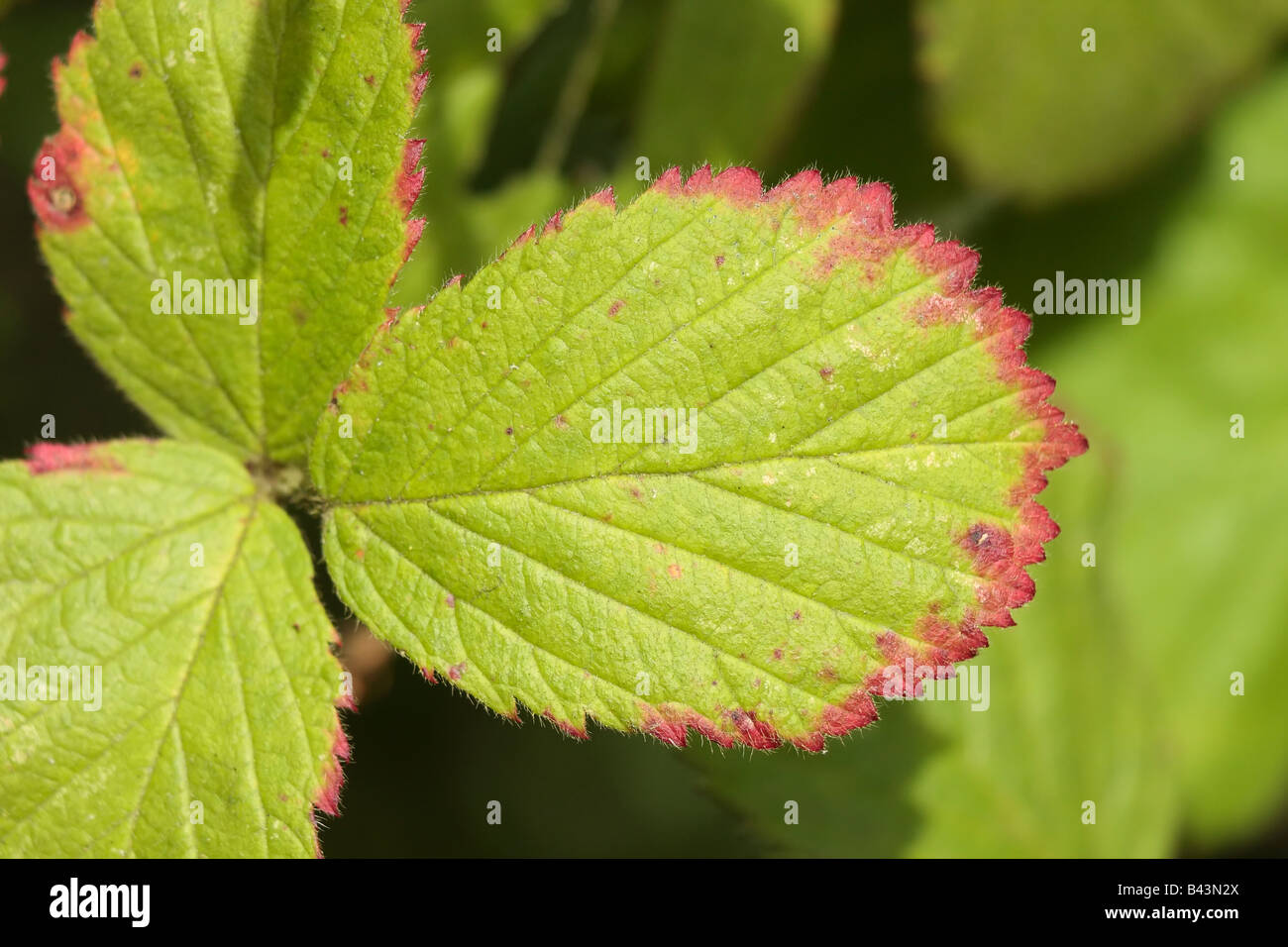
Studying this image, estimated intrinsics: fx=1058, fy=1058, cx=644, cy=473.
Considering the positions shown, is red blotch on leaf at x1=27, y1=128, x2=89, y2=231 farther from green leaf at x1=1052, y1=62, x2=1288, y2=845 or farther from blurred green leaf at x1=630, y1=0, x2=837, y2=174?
green leaf at x1=1052, y1=62, x2=1288, y2=845

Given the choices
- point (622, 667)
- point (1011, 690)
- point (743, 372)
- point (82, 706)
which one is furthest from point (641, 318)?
point (1011, 690)

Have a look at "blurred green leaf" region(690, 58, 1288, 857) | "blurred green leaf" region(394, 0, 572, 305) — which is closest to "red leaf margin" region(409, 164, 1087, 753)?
"blurred green leaf" region(394, 0, 572, 305)

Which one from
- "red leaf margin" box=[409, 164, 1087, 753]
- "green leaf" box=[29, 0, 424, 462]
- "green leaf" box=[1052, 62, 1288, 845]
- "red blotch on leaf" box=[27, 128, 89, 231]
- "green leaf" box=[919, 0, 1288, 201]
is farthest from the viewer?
"green leaf" box=[1052, 62, 1288, 845]

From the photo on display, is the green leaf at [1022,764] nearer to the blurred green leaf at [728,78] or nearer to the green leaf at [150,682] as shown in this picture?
the green leaf at [150,682]

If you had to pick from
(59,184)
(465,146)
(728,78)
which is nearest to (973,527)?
(728,78)

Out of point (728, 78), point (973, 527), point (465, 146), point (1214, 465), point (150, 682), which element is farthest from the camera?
point (1214, 465)

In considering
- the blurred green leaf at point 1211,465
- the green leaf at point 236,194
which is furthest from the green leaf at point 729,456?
the blurred green leaf at point 1211,465

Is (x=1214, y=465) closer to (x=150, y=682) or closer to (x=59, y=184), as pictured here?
(x=150, y=682)
